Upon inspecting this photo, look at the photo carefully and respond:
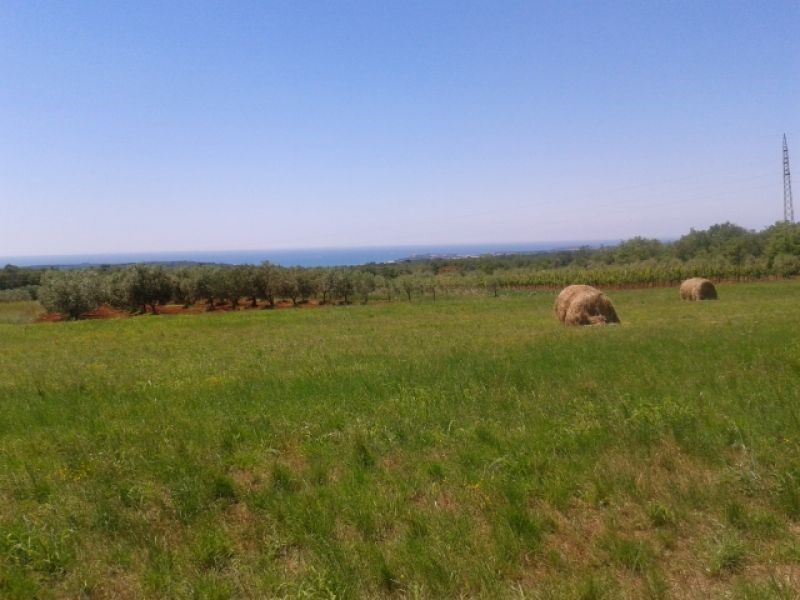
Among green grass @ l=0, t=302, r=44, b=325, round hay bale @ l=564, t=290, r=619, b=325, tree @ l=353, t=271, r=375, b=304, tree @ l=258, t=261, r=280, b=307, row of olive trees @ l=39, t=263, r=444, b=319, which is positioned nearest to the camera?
round hay bale @ l=564, t=290, r=619, b=325

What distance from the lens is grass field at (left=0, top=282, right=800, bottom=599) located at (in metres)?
4.09

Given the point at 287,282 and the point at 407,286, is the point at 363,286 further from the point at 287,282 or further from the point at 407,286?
the point at 287,282

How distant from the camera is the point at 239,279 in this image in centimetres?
5678

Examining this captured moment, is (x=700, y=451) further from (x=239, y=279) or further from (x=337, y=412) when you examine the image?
(x=239, y=279)

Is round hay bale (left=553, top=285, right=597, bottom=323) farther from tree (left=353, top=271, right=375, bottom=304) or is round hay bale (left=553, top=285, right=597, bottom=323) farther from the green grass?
the green grass

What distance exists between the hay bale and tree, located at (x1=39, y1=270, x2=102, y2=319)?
48.3 m

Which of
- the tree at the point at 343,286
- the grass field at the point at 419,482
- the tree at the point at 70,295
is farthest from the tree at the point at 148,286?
the grass field at the point at 419,482

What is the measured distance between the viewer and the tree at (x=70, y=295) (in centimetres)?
4769

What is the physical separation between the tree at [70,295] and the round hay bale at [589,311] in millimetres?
42498

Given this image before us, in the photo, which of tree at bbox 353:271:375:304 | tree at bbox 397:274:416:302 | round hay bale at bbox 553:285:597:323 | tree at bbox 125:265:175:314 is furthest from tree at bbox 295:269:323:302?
round hay bale at bbox 553:285:597:323

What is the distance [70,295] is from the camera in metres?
47.7

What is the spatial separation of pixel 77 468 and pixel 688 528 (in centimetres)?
637

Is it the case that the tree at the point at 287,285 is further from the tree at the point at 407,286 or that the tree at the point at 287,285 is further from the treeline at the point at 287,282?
the tree at the point at 407,286

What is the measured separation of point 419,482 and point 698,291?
122 ft
